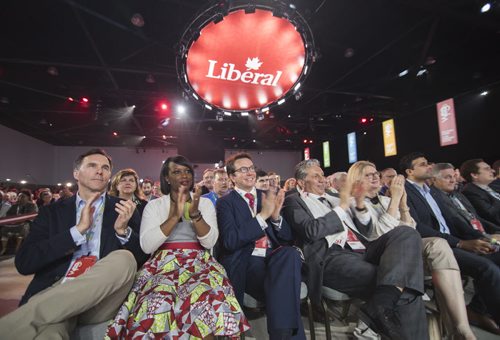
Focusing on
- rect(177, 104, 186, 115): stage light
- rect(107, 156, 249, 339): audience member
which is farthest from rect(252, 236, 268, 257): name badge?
rect(177, 104, 186, 115): stage light

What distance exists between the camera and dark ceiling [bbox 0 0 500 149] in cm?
461

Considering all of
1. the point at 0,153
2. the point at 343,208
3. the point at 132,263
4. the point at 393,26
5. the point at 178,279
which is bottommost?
the point at 178,279

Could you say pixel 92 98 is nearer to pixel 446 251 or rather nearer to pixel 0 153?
pixel 0 153

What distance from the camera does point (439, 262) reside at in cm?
188

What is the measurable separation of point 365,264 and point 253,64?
2243 millimetres

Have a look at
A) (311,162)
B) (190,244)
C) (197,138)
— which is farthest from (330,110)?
(190,244)

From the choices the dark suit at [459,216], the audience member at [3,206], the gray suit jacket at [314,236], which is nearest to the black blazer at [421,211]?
the dark suit at [459,216]

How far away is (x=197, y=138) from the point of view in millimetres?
10547

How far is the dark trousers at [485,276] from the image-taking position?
78.8 inches

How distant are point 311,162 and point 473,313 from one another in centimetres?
183

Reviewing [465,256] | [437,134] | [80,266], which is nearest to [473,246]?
[465,256]

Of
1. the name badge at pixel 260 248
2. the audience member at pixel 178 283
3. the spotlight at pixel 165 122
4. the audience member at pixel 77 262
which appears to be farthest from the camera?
the spotlight at pixel 165 122

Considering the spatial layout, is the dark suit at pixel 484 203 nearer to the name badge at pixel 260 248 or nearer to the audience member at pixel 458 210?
the audience member at pixel 458 210

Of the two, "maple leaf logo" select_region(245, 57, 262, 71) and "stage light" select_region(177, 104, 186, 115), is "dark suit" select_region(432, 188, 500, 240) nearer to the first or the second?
"maple leaf logo" select_region(245, 57, 262, 71)
